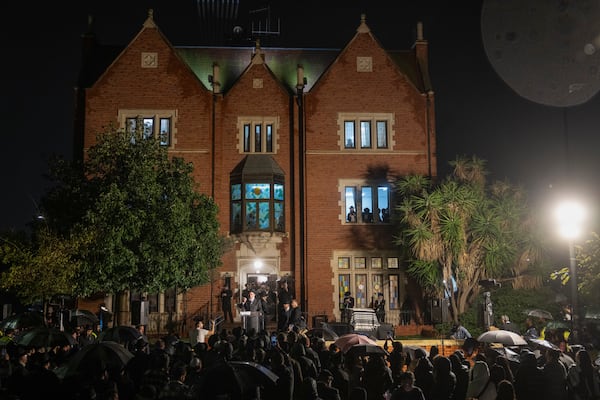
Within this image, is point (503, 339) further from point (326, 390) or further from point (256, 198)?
point (256, 198)

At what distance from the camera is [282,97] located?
114 ft

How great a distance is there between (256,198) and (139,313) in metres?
8.00

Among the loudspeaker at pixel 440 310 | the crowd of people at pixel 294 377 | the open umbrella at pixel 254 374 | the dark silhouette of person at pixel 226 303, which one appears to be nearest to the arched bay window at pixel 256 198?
the dark silhouette of person at pixel 226 303

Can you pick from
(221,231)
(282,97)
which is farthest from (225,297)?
(282,97)

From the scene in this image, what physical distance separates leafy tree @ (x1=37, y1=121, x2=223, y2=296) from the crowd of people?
11.6 m

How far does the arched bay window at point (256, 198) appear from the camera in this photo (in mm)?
33500

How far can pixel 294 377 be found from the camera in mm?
12117

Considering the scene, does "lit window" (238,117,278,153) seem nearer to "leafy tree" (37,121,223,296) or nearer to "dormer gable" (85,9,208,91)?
"dormer gable" (85,9,208,91)

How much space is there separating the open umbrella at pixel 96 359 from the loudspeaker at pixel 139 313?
15385mm

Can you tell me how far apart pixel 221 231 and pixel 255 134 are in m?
4.97

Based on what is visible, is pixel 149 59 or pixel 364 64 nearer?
pixel 149 59

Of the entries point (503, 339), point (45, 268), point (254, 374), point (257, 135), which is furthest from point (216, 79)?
point (254, 374)

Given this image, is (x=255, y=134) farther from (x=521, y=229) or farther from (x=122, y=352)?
(x=122, y=352)

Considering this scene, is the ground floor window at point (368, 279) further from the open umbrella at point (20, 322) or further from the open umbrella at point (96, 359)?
the open umbrella at point (96, 359)
